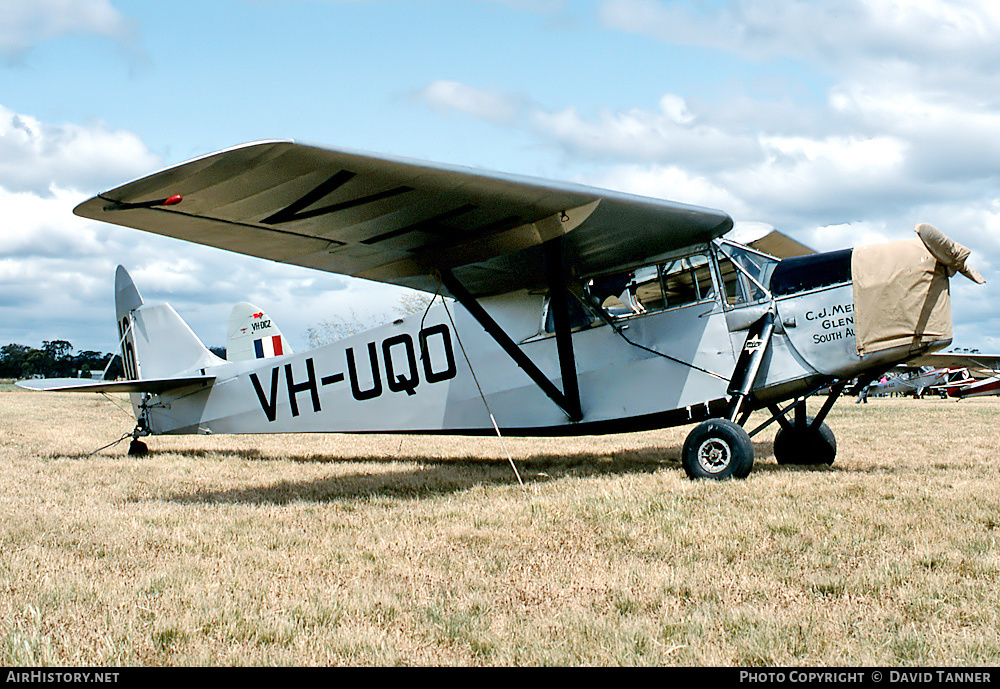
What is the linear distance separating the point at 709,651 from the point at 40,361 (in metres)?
114

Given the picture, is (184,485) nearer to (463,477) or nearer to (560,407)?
(463,477)

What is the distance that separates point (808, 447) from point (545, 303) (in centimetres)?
343

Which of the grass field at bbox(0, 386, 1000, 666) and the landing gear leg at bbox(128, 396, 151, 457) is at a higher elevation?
the landing gear leg at bbox(128, 396, 151, 457)

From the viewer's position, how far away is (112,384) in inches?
412

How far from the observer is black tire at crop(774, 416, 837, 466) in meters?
8.55

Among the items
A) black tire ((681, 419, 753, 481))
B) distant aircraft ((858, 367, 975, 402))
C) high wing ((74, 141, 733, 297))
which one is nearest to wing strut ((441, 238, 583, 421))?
high wing ((74, 141, 733, 297))

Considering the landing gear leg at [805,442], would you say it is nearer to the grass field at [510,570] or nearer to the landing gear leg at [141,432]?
the grass field at [510,570]
